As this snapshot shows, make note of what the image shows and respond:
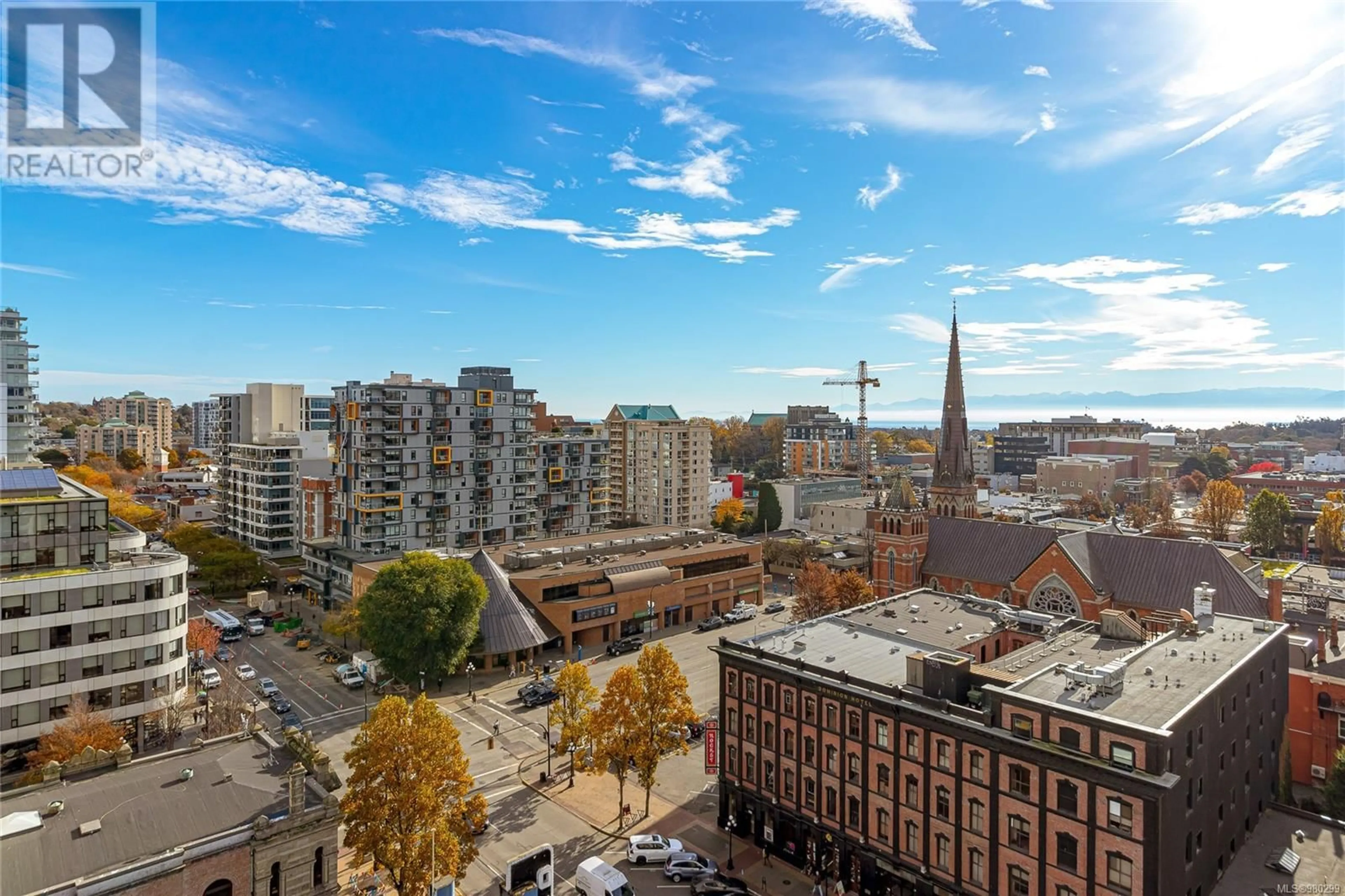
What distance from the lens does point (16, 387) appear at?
316ft

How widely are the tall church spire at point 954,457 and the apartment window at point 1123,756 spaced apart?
199 feet

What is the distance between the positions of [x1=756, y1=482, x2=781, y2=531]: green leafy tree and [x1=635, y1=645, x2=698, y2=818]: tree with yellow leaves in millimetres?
94942

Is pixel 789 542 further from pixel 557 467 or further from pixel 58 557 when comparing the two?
pixel 58 557

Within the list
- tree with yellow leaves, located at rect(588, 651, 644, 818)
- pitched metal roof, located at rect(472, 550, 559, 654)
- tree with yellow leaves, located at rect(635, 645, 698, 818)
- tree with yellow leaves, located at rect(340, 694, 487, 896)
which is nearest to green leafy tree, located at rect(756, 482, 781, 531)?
pitched metal roof, located at rect(472, 550, 559, 654)

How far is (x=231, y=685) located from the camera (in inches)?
2179

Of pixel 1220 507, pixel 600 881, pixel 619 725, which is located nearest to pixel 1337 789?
pixel 619 725

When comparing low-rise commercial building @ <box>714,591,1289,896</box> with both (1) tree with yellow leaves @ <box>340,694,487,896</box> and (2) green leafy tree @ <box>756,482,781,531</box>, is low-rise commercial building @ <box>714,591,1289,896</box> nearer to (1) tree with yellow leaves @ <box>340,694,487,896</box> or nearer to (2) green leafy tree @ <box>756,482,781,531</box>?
(1) tree with yellow leaves @ <box>340,694,487,896</box>

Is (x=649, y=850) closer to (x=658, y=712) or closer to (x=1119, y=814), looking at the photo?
(x=658, y=712)

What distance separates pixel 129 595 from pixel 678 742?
37364mm

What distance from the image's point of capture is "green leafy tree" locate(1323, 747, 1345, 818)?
38.7 metres

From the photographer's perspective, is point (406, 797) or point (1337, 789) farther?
point (1337, 789)

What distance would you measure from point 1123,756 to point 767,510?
4260 inches

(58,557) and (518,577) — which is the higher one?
(58,557)

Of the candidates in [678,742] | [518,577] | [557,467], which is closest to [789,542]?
[557,467]
